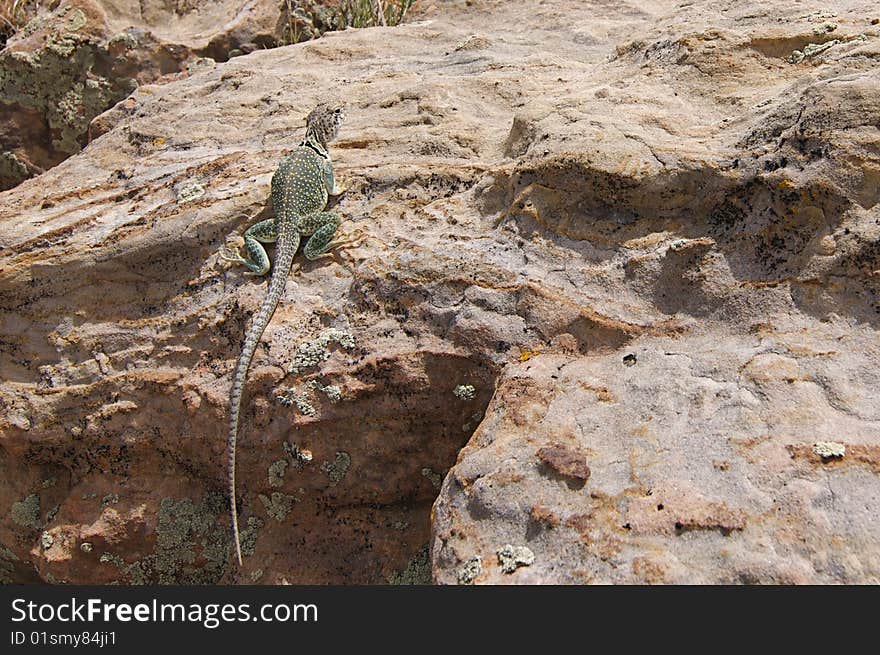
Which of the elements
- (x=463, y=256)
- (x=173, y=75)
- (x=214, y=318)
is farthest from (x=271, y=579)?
(x=173, y=75)

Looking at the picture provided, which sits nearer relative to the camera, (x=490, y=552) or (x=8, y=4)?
(x=490, y=552)

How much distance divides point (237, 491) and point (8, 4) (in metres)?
8.06

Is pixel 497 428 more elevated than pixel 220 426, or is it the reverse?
pixel 497 428

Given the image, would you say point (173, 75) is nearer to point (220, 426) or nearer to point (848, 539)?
point (220, 426)

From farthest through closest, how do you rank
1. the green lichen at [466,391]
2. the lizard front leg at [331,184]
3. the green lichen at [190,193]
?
the green lichen at [190,193], the lizard front leg at [331,184], the green lichen at [466,391]

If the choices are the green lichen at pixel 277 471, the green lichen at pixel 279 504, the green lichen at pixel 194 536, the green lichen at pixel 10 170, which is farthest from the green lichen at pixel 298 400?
the green lichen at pixel 10 170

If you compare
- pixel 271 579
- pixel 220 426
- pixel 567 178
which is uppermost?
pixel 567 178

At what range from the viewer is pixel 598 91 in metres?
4.56

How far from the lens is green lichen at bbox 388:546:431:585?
3.50 metres

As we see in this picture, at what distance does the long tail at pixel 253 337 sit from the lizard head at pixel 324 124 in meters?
0.94

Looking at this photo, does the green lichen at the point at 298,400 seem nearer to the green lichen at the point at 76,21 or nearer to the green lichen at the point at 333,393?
the green lichen at the point at 333,393

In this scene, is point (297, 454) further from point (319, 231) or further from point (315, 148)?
point (315, 148)

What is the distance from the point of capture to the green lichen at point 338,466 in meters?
3.58

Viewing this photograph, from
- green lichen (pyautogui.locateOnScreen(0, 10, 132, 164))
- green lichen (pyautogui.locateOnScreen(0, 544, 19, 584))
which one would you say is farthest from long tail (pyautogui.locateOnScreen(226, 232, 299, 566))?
green lichen (pyautogui.locateOnScreen(0, 10, 132, 164))
